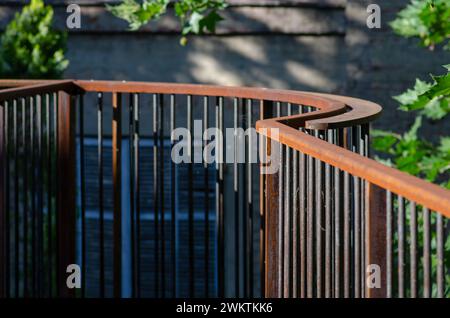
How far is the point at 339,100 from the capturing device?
5.11 metres

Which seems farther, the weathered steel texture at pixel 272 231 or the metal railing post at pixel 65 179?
the metal railing post at pixel 65 179

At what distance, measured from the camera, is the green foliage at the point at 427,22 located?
266 inches

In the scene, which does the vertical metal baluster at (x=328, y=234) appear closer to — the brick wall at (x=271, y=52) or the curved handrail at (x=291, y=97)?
the curved handrail at (x=291, y=97)

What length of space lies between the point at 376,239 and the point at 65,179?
346cm

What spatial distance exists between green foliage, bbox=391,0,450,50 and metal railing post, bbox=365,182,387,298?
351 centimetres

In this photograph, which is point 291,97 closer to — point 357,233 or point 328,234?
A: point 328,234

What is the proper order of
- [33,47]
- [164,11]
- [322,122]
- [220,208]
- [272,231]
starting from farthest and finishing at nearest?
[33,47] → [164,11] → [220,208] → [272,231] → [322,122]

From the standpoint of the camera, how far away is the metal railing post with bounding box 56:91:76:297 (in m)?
6.09

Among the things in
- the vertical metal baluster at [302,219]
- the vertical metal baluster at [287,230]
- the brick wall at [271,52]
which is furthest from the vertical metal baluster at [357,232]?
the brick wall at [271,52]

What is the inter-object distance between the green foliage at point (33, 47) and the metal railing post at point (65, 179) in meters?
3.30

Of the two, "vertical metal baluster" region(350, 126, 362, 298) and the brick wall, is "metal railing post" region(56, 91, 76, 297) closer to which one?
"vertical metal baluster" region(350, 126, 362, 298)

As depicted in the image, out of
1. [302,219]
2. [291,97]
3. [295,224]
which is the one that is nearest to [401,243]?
[302,219]

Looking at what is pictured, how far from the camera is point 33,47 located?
9.55 meters
